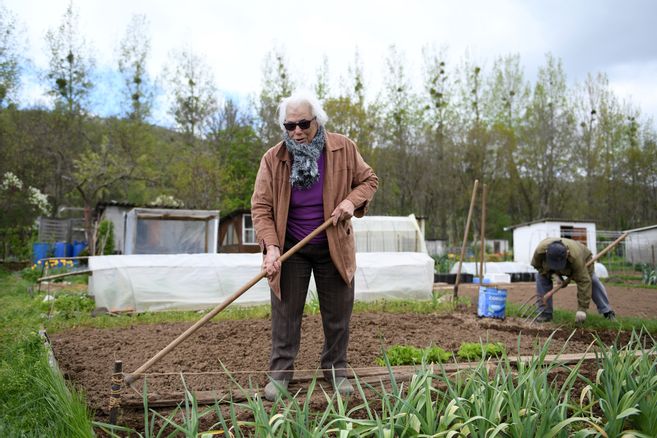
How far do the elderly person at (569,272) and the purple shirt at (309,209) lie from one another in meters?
3.91

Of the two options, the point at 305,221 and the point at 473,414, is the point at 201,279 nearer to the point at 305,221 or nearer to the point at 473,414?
the point at 305,221

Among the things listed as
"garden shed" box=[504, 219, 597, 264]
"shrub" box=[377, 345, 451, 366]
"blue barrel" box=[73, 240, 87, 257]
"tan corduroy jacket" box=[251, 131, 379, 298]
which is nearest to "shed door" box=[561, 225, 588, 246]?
"garden shed" box=[504, 219, 597, 264]

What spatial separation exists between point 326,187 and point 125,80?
2595 centimetres

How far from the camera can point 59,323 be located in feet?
18.6

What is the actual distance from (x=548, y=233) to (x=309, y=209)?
20344 mm

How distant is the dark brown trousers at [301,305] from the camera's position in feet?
9.59

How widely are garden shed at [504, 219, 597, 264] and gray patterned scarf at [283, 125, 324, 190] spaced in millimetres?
20024

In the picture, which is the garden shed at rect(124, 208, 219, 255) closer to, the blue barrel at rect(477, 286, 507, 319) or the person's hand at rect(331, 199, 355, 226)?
the blue barrel at rect(477, 286, 507, 319)

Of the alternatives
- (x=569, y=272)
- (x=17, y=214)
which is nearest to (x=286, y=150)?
(x=569, y=272)

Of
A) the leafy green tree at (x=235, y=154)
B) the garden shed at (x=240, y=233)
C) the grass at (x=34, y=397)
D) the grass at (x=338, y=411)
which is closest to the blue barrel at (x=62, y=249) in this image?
the garden shed at (x=240, y=233)

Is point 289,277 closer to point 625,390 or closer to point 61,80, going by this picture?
point 625,390

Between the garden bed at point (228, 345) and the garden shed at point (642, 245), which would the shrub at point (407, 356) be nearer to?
the garden bed at point (228, 345)

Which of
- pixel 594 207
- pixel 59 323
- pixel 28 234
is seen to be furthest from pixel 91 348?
pixel 594 207

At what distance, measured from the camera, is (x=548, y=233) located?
21.1 meters
